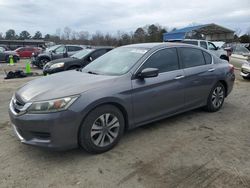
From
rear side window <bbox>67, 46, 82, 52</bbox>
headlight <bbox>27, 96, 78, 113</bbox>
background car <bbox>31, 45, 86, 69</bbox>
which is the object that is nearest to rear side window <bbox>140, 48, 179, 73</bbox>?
headlight <bbox>27, 96, 78, 113</bbox>

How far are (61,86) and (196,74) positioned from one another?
2.68 m

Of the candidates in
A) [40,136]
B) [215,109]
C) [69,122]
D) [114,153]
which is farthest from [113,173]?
[215,109]

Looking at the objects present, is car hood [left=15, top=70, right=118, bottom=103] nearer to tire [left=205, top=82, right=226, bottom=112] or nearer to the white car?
tire [left=205, top=82, right=226, bottom=112]

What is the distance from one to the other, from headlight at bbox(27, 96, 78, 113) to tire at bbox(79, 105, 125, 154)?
1.15 feet

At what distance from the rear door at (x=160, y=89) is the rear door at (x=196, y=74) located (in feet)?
0.63

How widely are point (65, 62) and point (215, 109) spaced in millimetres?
6423

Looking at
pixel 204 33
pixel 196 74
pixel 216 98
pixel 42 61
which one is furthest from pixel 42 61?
pixel 204 33

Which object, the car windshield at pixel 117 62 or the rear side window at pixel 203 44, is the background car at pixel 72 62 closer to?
the car windshield at pixel 117 62

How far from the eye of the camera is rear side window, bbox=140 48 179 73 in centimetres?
425

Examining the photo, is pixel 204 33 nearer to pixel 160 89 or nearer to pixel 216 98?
pixel 216 98

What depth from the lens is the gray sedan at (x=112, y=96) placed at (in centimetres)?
322

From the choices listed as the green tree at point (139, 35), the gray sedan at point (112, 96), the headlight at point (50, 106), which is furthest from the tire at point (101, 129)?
the green tree at point (139, 35)

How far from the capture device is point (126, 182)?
9.69 feet

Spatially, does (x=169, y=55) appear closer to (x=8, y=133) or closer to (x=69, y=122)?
(x=69, y=122)
